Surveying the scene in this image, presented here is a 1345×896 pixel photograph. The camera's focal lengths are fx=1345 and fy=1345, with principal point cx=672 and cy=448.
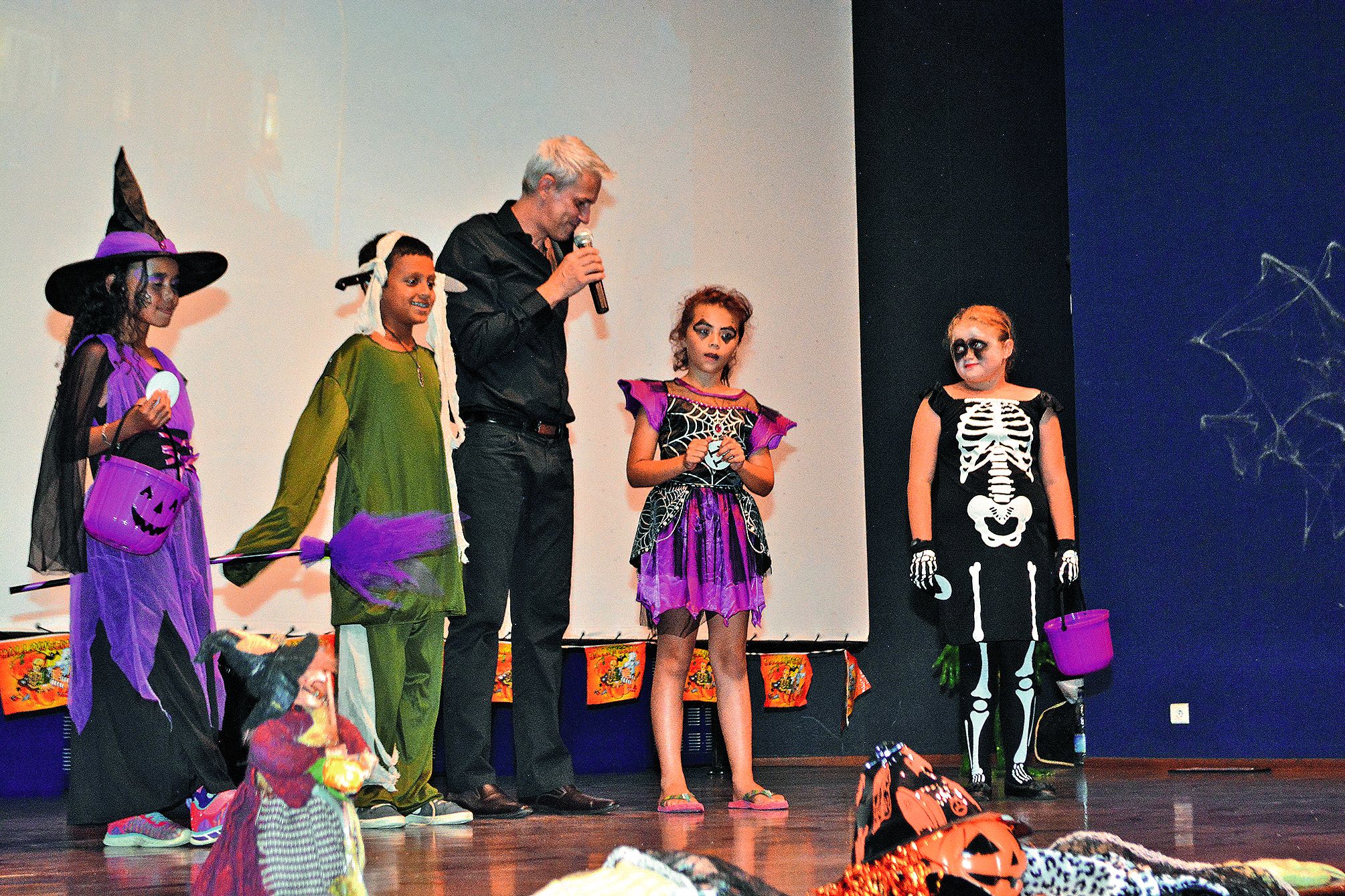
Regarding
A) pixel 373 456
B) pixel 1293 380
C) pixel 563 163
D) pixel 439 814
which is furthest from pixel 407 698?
pixel 1293 380

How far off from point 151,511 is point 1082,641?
98.5 inches

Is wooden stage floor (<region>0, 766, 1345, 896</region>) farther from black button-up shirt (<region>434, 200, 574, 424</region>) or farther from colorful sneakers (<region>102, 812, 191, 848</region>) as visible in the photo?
black button-up shirt (<region>434, 200, 574, 424</region>)

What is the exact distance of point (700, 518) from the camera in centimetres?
356

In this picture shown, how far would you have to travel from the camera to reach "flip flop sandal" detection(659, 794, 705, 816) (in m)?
3.34

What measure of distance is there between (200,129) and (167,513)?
2.09 m

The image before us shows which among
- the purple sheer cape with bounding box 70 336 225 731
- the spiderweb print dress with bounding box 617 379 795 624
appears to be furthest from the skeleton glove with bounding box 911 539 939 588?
the purple sheer cape with bounding box 70 336 225 731

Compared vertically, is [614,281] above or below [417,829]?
above

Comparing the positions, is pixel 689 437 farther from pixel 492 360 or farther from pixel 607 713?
pixel 607 713

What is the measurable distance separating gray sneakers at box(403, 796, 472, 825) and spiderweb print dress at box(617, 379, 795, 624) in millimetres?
721

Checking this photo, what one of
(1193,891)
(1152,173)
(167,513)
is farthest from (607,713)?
(1193,891)

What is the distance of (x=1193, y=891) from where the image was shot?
A: 1739 millimetres

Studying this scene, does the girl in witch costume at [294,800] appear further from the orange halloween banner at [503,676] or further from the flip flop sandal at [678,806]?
the orange halloween banner at [503,676]

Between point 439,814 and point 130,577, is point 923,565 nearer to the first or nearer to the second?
point 439,814

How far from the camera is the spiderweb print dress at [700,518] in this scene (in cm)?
349
